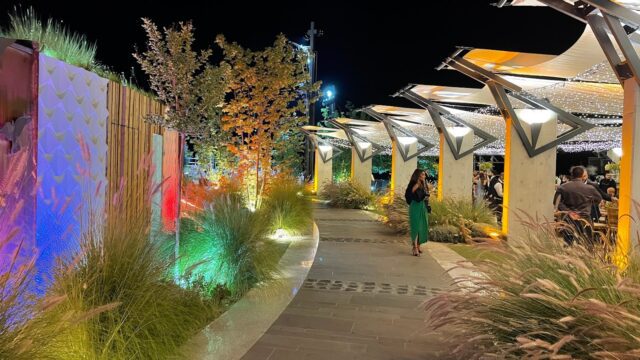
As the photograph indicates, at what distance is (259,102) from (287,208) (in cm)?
252

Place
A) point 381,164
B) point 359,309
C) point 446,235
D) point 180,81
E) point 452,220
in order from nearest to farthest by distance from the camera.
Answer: point 359,309, point 180,81, point 446,235, point 452,220, point 381,164

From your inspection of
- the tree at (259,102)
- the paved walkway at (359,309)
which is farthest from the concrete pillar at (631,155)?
the tree at (259,102)

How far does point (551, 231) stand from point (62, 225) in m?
4.19

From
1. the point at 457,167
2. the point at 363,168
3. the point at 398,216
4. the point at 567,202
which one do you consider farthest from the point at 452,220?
the point at 363,168

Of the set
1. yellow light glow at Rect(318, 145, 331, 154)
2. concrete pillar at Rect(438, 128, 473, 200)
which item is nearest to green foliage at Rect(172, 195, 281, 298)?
Answer: concrete pillar at Rect(438, 128, 473, 200)

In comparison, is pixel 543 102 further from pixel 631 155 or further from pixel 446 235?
pixel 631 155

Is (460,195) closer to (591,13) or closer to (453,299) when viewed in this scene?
(591,13)

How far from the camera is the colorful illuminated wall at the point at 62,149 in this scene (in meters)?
4.54

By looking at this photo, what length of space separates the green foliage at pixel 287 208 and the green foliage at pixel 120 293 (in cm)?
669

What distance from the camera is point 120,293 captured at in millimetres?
3426

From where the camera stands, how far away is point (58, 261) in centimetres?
351

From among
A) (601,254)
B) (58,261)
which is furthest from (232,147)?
(601,254)

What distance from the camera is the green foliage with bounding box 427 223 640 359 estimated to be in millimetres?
2732

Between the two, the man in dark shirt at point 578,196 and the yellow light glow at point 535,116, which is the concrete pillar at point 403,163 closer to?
the yellow light glow at point 535,116
